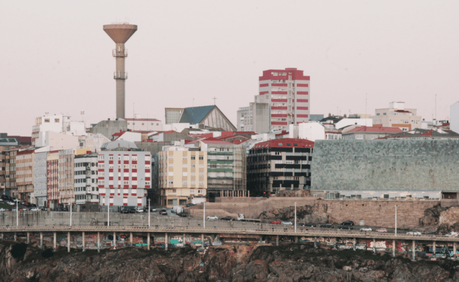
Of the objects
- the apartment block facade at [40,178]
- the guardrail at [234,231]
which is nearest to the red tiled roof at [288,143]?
the apartment block facade at [40,178]

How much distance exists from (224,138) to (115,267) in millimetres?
68583

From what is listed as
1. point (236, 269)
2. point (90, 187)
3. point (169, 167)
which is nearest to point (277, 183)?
point (169, 167)

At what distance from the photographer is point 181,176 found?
160m

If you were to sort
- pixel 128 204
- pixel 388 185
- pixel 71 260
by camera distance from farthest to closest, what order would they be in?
pixel 128 204, pixel 388 185, pixel 71 260

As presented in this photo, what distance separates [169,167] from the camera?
6319 inches

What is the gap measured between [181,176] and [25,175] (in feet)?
117

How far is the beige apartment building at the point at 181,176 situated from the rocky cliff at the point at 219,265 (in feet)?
102

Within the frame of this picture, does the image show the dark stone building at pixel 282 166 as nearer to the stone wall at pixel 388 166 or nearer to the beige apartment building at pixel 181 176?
the beige apartment building at pixel 181 176

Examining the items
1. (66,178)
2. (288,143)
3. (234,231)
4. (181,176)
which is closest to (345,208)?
(234,231)

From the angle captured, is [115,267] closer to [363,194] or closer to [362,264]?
[362,264]

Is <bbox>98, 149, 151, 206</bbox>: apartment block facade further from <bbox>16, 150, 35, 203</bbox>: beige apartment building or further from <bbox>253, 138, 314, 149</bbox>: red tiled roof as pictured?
<bbox>16, 150, 35, 203</bbox>: beige apartment building

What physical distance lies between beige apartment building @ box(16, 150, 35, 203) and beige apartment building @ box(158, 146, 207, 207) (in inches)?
1147

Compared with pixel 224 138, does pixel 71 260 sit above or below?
below

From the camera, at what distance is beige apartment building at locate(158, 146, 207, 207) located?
159250 mm
